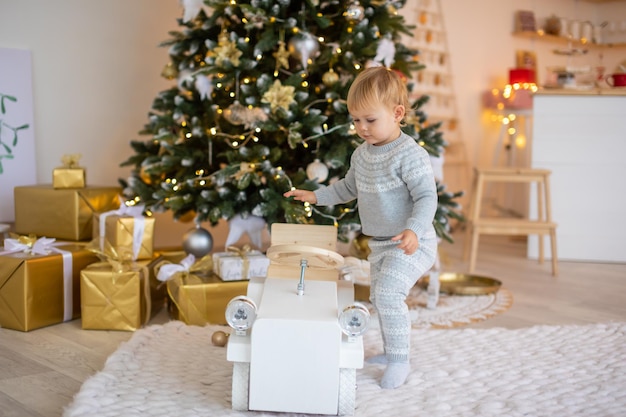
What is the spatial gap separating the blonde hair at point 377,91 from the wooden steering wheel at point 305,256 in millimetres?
394

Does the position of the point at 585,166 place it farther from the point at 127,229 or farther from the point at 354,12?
the point at 127,229

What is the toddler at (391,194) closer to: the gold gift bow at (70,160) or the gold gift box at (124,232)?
the gold gift box at (124,232)

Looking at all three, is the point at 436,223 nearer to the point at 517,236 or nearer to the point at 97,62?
the point at 97,62

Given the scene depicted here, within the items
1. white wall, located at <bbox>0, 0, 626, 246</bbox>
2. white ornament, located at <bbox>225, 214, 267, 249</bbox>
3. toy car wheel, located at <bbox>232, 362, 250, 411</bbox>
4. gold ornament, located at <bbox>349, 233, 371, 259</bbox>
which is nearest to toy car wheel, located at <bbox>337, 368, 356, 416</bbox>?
toy car wheel, located at <bbox>232, 362, 250, 411</bbox>

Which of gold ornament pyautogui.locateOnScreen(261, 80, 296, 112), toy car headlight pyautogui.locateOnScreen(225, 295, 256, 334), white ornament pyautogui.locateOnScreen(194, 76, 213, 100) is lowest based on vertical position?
toy car headlight pyautogui.locateOnScreen(225, 295, 256, 334)

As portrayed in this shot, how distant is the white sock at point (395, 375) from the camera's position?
1663 mm

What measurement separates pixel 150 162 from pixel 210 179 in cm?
25

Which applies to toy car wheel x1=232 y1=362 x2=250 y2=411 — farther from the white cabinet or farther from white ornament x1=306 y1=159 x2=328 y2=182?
the white cabinet

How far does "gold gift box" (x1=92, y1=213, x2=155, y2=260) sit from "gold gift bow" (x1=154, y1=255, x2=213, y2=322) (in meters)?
0.10

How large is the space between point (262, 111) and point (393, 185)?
33.6 inches

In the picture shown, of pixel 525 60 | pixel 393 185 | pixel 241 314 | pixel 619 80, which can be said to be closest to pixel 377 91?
pixel 393 185

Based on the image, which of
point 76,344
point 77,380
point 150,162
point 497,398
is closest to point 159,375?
point 77,380

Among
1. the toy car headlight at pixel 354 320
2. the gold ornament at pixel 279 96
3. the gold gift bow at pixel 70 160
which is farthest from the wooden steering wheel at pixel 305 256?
the gold gift bow at pixel 70 160

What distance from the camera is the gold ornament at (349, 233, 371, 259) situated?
8.84 feet
